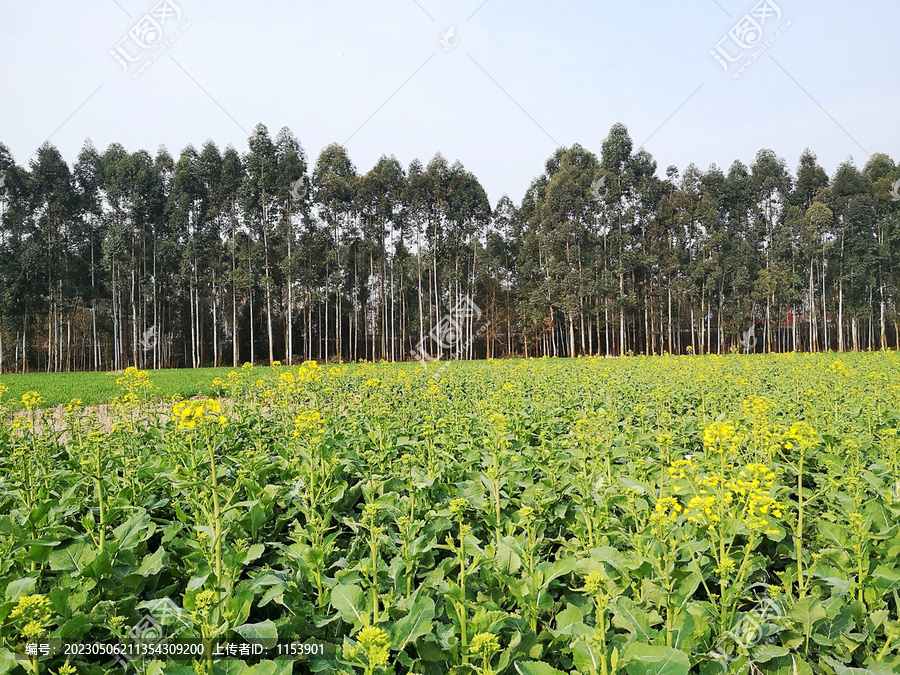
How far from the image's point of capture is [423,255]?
4500 cm

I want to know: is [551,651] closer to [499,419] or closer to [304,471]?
[499,419]

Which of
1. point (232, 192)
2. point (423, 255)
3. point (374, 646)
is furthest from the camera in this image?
point (423, 255)

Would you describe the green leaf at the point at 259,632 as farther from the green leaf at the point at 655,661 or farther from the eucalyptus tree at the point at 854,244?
the eucalyptus tree at the point at 854,244

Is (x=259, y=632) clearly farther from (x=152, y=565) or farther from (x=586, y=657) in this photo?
(x=586, y=657)

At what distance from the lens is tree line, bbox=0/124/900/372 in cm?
3534

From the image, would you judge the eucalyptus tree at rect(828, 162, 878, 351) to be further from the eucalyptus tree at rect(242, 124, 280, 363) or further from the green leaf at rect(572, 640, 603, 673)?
the green leaf at rect(572, 640, 603, 673)

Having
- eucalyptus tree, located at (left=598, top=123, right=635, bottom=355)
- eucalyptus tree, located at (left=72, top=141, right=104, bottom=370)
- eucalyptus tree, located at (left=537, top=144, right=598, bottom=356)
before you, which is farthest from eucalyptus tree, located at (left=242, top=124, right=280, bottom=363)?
eucalyptus tree, located at (left=598, top=123, right=635, bottom=355)

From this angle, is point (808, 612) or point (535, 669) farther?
point (808, 612)

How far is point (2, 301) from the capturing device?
106 ft

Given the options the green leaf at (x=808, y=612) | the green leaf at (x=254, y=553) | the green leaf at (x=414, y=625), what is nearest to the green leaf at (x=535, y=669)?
the green leaf at (x=414, y=625)

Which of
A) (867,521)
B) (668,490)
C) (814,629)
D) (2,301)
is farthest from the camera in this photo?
(2,301)

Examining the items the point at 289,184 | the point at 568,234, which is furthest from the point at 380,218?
the point at 568,234

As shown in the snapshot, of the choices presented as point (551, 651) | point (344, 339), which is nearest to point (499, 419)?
point (551, 651)

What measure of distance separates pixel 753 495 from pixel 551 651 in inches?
46.0
